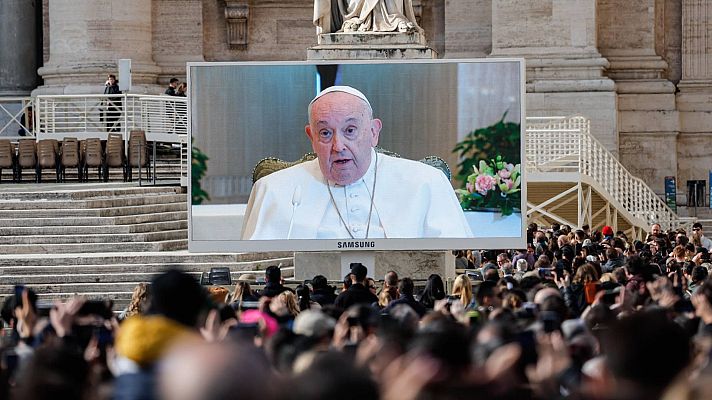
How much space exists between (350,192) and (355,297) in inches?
236

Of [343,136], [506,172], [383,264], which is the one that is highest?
[343,136]

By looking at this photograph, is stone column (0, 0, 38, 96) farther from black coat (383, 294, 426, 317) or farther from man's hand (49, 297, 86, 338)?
man's hand (49, 297, 86, 338)

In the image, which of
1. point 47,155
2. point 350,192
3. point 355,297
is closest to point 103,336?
point 355,297

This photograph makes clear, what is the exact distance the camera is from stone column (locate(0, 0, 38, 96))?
34344 mm

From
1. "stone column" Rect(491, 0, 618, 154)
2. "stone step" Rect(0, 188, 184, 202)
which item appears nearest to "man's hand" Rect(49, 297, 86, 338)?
"stone step" Rect(0, 188, 184, 202)

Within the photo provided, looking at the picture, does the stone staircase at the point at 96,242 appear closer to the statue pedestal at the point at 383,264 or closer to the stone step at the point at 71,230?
the stone step at the point at 71,230

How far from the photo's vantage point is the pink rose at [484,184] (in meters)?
20.7

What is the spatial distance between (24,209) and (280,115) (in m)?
5.19

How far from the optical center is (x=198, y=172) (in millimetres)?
20969

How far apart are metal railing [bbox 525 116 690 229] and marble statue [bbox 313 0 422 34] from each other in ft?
16.7

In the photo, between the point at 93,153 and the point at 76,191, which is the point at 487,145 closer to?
the point at 76,191

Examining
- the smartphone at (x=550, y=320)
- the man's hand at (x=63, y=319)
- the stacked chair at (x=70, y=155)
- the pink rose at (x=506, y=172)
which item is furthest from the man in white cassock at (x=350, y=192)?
the man's hand at (x=63, y=319)

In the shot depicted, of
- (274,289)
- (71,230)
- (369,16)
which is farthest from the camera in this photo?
(71,230)

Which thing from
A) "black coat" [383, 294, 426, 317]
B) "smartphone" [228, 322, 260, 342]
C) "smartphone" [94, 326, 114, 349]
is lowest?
"black coat" [383, 294, 426, 317]
